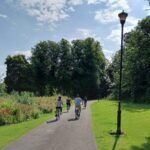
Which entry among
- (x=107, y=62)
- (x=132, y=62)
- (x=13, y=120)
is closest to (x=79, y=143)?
(x=13, y=120)

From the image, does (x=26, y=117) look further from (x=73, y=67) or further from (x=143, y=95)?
(x=73, y=67)

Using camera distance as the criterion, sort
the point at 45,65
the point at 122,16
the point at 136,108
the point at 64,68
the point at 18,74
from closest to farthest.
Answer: the point at 122,16 < the point at 136,108 < the point at 45,65 < the point at 64,68 < the point at 18,74

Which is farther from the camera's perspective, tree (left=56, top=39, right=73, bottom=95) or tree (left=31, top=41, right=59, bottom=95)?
tree (left=31, top=41, right=59, bottom=95)

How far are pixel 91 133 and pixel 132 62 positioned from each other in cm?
5347

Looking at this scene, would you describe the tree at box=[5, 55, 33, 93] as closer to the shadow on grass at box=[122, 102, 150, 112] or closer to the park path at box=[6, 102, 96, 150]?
the shadow on grass at box=[122, 102, 150, 112]

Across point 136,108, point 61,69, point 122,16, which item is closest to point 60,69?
point 61,69

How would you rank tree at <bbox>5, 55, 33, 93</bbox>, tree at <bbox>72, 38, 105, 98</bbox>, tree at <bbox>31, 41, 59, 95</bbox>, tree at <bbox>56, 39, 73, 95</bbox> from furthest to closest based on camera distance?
tree at <bbox>5, 55, 33, 93</bbox>, tree at <bbox>72, 38, 105, 98</bbox>, tree at <bbox>31, 41, 59, 95</bbox>, tree at <bbox>56, 39, 73, 95</bbox>

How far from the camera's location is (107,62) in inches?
5025

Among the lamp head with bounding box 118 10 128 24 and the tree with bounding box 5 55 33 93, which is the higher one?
the tree with bounding box 5 55 33 93

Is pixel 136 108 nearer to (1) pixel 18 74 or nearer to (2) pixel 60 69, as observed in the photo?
(2) pixel 60 69

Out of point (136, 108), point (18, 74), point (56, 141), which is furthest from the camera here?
point (18, 74)

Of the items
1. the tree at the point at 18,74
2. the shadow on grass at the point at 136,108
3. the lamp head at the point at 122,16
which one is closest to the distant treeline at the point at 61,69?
the tree at the point at 18,74

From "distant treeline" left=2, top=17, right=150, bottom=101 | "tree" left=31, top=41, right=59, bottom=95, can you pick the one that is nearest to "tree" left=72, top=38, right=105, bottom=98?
"distant treeline" left=2, top=17, right=150, bottom=101

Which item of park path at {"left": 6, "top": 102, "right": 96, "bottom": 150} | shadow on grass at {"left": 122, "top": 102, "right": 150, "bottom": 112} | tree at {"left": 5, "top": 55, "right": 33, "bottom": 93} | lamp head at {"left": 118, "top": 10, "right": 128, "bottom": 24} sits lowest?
park path at {"left": 6, "top": 102, "right": 96, "bottom": 150}
